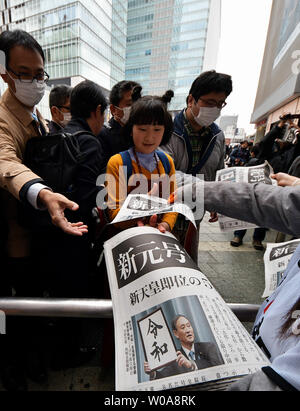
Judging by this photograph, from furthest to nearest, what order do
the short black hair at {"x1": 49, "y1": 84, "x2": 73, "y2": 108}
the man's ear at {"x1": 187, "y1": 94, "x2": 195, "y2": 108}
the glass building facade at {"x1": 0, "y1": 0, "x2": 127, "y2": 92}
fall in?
the glass building facade at {"x1": 0, "y1": 0, "x2": 127, "y2": 92} < the short black hair at {"x1": 49, "y1": 84, "x2": 73, "y2": 108} < the man's ear at {"x1": 187, "y1": 94, "x2": 195, "y2": 108}

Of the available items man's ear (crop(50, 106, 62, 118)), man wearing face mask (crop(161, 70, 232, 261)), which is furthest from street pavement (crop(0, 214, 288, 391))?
man's ear (crop(50, 106, 62, 118))

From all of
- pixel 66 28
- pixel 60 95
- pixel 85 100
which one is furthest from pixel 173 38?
pixel 85 100

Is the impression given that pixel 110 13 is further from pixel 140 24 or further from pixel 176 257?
pixel 176 257

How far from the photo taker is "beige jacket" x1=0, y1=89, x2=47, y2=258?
89 cm

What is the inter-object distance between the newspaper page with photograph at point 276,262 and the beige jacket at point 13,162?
108 centimetres

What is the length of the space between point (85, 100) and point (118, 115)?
2.00ft

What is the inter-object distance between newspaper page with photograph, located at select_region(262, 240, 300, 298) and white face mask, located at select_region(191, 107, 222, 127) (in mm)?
1013

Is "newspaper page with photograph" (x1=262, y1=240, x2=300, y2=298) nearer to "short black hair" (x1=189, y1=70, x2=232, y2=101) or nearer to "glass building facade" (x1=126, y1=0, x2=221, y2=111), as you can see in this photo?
"short black hair" (x1=189, y1=70, x2=232, y2=101)

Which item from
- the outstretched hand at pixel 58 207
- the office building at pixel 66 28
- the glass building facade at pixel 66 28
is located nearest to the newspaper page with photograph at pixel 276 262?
the outstretched hand at pixel 58 207

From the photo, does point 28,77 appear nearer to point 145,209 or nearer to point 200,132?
→ point 145,209

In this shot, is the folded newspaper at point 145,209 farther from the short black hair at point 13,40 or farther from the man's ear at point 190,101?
the man's ear at point 190,101

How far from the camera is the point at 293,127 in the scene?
2.66 meters

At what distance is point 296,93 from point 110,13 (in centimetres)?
3971
